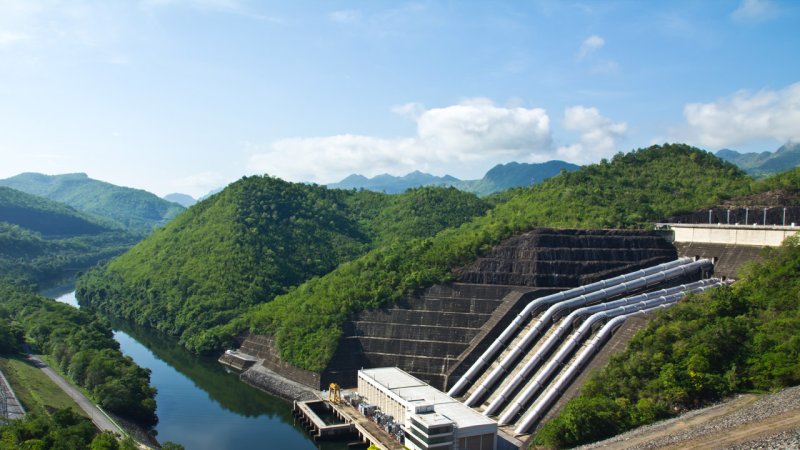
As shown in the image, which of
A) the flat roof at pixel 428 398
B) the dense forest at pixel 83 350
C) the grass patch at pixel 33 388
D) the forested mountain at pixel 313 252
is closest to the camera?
the flat roof at pixel 428 398

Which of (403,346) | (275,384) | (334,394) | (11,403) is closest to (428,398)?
(403,346)

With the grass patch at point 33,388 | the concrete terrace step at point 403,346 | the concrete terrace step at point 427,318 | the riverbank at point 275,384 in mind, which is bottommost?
the riverbank at point 275,384

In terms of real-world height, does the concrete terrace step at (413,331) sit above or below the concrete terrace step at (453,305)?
below

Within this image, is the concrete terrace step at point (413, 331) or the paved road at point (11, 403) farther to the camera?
the concrete terrace step at point (413, 331)

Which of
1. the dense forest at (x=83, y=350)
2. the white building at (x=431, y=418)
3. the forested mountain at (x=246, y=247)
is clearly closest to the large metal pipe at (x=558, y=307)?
the white building at (x=431, y=418)

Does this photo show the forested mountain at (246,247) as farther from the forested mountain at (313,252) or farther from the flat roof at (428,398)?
the flat roof at (428,398)

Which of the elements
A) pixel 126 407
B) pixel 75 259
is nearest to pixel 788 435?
pixel 126 407

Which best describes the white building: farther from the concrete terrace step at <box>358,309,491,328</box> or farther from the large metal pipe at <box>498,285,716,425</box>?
the concrete terrace step at <box>358,309,491,328</box>

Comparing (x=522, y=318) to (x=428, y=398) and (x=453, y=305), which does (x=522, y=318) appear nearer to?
(x=453, y=305)

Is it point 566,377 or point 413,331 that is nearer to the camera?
point 566,377
